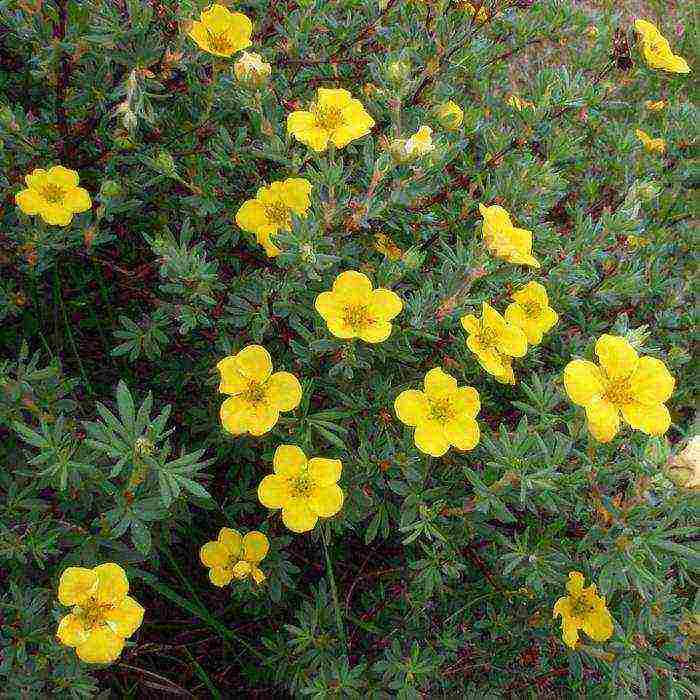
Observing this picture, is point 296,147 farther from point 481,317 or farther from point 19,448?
point 19,448

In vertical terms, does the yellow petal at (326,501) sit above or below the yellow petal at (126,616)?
above

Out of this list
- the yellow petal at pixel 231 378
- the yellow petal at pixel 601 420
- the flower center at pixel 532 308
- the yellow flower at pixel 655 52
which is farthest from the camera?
the yellow flower at pixel 655 52

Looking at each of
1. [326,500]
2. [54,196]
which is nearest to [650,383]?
[326,500]

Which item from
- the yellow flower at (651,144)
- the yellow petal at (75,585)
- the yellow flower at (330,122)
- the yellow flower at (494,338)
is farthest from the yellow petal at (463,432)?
the yellow flower at (651,144)

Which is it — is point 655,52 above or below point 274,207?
above

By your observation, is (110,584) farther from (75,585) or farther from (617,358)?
(617,358)

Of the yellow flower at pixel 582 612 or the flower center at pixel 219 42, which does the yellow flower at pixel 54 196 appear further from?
the yellow flower at pixel 582 612

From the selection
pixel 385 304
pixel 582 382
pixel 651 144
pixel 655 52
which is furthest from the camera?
pixel 651 144
